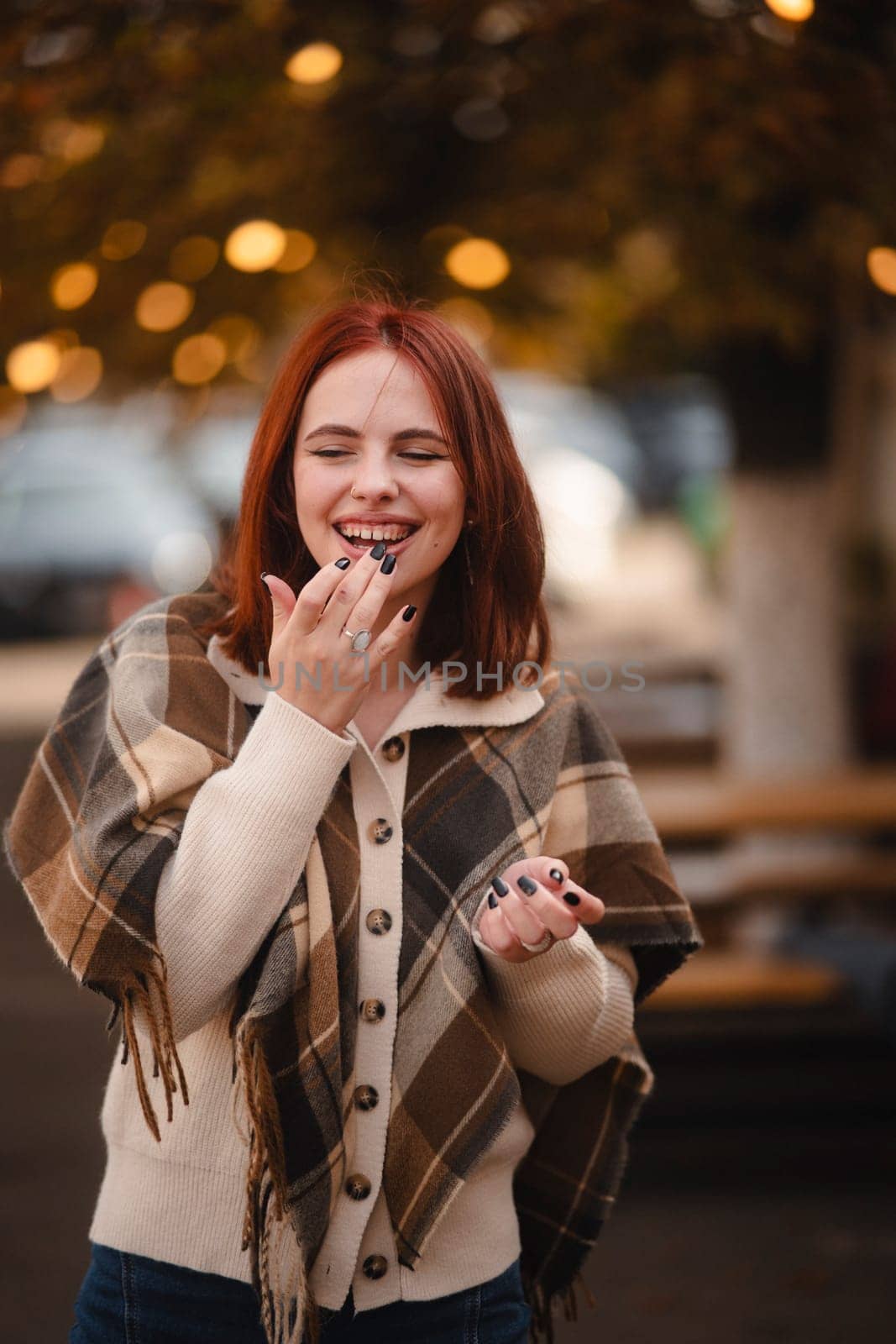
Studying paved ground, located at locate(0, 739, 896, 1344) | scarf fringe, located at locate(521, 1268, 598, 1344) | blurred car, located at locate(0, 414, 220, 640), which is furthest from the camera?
blurred car, located at locate(0, 414, 220, 640)

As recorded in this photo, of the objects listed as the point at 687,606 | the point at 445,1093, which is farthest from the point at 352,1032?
the point at 687,606

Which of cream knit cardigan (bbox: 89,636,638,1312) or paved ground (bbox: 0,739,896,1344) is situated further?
Result: paved ground (bbox: 0,739,896,1344)

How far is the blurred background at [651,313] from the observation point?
357 cm

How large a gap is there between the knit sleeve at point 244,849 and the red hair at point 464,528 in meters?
0.23

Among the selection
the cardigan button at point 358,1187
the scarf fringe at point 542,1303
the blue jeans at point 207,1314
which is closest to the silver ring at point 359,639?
the cardigan button at point 358,1187

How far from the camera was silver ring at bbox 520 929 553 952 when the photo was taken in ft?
5.34

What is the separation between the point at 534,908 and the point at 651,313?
169 inches

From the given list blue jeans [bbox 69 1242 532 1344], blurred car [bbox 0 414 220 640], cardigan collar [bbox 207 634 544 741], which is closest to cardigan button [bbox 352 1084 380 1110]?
blue jeans [bbox 69 1242 532 1344]

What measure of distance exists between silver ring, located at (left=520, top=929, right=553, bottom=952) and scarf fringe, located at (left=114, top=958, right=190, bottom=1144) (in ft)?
1.29

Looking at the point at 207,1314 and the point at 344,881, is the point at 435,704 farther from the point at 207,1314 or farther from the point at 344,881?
the point at 207,1314

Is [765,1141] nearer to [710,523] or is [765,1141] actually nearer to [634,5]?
[634,5]

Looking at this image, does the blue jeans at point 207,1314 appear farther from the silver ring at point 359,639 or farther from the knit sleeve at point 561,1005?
the silver ring at point 359,639

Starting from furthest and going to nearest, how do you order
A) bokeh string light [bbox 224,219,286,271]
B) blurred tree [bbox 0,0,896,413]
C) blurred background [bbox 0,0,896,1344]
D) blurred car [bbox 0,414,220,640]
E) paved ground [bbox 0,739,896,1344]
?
blurred car [bbox 0,414,220,640] < bokeh string light [bbox 224,219,286,271] < paved ground [bbox 0,739,896,1344] < blurred background [bbox 0,0,896,1344] < blurred tree [bbox 0,0,896,413]

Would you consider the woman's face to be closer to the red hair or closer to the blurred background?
the red hair
